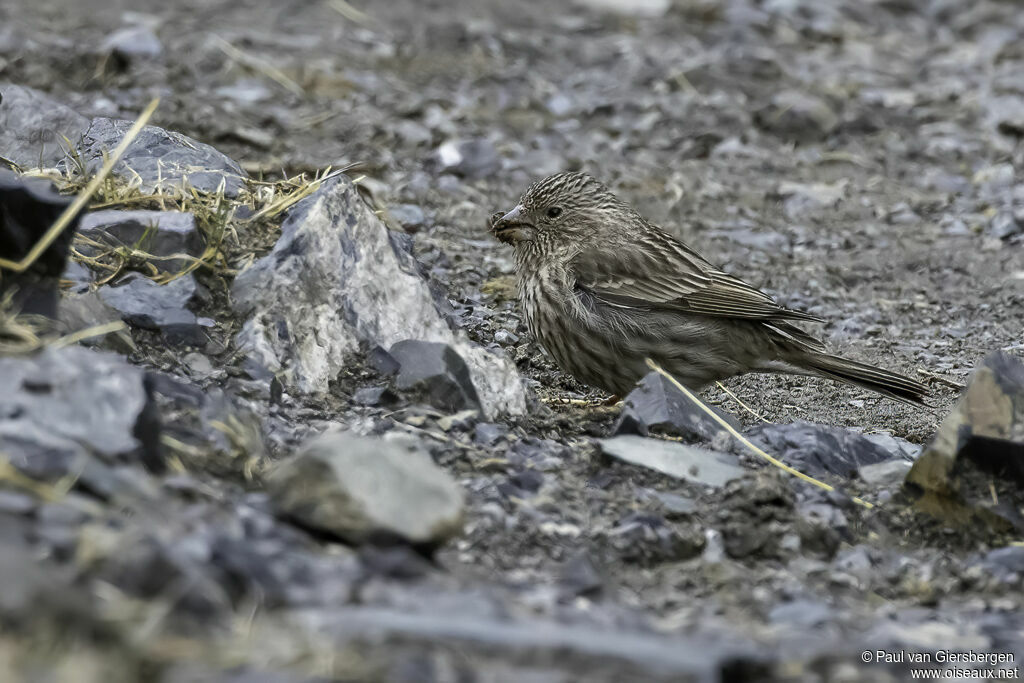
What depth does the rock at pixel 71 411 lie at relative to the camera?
9.38ft

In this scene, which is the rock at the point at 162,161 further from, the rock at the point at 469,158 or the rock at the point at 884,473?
the rock at the point at 469,158

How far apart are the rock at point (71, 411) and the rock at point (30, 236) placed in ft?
1.40

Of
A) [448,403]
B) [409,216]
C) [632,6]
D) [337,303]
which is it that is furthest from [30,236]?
[632,6]

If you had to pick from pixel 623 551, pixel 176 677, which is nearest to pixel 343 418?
pixel 623 551

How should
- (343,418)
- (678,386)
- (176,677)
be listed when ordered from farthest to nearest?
(678,386) < (343,418) < (176,677)

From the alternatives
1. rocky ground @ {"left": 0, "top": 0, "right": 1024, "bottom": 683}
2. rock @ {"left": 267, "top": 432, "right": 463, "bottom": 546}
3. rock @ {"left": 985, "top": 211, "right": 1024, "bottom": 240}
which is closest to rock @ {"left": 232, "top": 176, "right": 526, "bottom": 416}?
rocky ground @ {"left": 0, "top": 0, "right": 1024, "bottom": 683}

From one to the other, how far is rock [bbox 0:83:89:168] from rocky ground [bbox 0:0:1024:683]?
2 cm

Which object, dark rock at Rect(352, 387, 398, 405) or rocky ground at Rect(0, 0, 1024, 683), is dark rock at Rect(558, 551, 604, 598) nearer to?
rocky ground at Rect(0, 0, 1024, 683)

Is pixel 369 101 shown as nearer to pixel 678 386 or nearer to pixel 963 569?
pixel 678 386

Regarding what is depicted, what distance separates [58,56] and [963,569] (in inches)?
283

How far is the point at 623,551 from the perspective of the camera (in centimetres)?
348

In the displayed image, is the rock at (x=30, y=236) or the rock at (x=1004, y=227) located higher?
the rock at (x=30, y=236)

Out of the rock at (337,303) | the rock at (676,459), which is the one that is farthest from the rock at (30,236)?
the rock at (676,459)

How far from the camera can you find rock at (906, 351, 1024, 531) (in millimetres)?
3805
